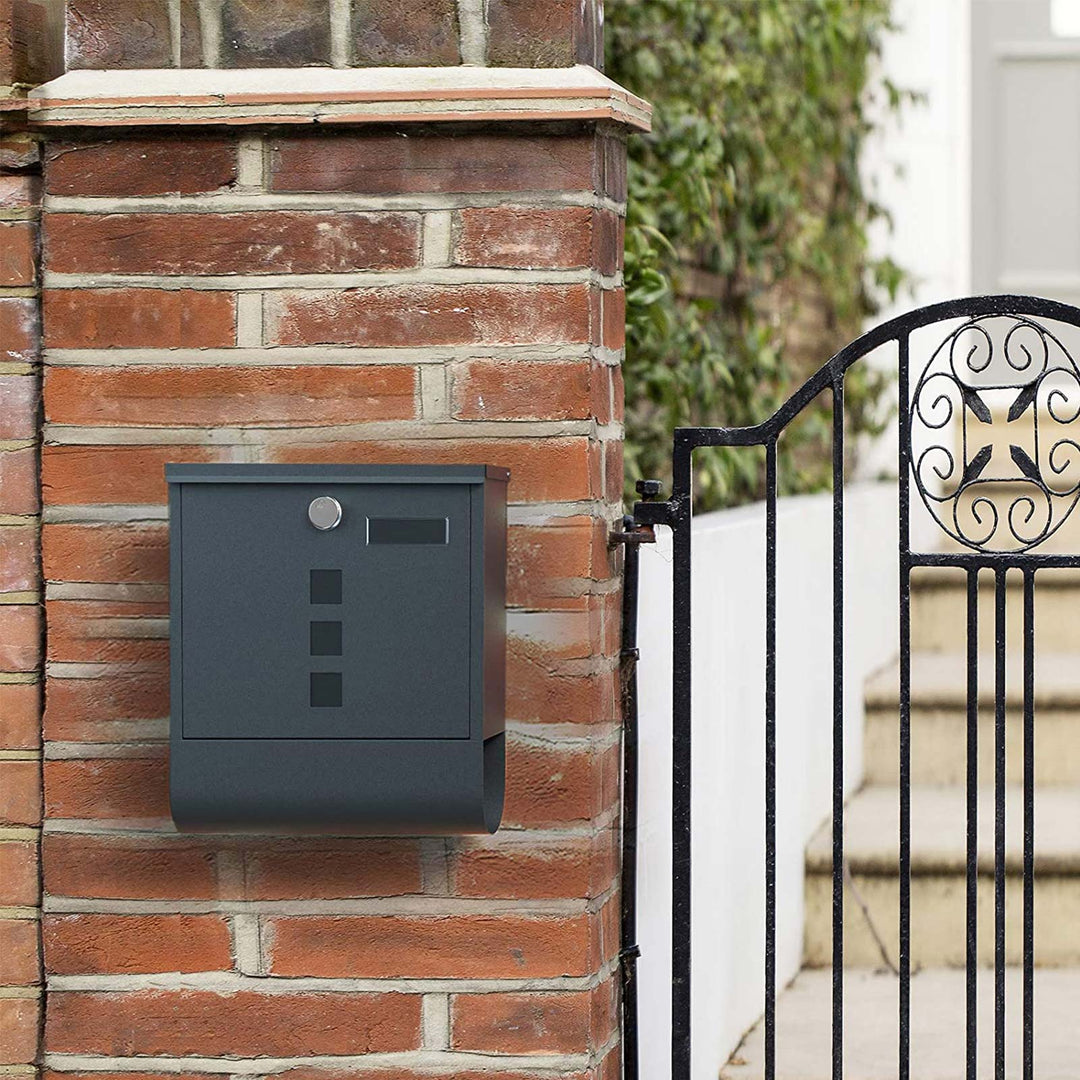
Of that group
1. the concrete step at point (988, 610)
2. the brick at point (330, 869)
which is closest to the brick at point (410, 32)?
the brick at point (330, 869)

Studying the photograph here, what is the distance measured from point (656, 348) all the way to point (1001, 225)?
8.37ft

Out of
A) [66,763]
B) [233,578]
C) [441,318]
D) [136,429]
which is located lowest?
[66,763]

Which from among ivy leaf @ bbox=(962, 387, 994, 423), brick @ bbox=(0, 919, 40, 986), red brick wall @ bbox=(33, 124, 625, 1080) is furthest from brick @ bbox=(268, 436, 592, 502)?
brick @ bbox=(0, 919, 40, 986)

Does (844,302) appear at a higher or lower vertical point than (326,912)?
higher

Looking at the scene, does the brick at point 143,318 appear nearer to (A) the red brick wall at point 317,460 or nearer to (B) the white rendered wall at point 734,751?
(A) the red brick wall at point 317,460

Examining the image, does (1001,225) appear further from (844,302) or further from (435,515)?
(435,515)

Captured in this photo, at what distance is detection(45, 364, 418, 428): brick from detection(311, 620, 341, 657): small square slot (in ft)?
0.85

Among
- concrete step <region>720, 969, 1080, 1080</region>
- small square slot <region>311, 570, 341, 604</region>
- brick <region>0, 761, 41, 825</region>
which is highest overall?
small square slot <region>311, 570, 341, 604</region>

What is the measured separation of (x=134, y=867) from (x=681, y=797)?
72 cm

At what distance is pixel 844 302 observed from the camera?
16.0 feet

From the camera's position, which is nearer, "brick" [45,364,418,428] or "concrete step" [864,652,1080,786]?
"brick" [45,364,418,428]

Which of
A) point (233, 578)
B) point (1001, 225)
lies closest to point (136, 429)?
point (233, 578)

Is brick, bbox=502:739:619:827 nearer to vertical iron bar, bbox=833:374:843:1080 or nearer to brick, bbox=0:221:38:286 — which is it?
vertical iron bar, bbox=833:374:843:1080

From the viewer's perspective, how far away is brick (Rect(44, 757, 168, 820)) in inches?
80.1
